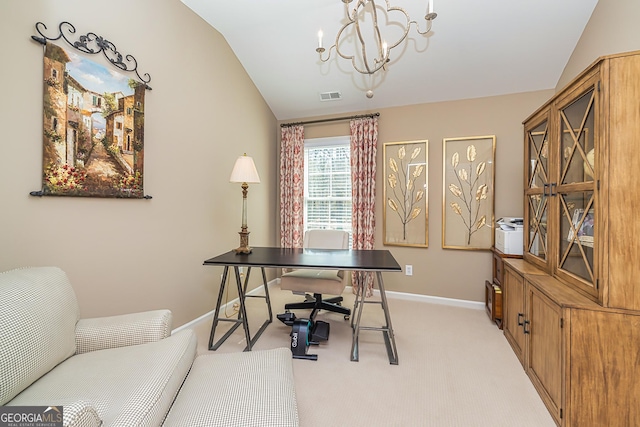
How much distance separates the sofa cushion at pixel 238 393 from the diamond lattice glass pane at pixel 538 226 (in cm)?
212

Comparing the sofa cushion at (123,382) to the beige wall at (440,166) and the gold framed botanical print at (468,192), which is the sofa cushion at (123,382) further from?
the gold framed botanical print at (468,192)

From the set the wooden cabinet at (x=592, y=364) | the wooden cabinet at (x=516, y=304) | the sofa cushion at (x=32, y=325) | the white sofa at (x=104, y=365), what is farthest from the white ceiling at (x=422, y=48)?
the white sofa at (x=104, y=365)

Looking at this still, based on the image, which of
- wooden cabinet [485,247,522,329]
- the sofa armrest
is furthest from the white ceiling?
the sofa armrest

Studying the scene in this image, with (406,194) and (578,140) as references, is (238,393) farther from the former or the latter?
(406,194)

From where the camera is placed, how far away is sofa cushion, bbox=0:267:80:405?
967 mm

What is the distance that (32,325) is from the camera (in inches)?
42.4

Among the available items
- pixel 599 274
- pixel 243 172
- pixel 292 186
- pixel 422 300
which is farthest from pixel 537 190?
pixel 292 186

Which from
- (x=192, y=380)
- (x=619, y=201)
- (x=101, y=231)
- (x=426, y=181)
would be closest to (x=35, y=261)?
(x=101, y=231)

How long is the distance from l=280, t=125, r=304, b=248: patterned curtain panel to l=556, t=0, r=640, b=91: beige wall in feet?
10.1

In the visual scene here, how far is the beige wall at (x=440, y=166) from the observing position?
3.15 metres

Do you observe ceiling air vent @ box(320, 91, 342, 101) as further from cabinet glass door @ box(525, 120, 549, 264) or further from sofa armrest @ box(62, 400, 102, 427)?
sofa armrest @ box(62, 400, 102, 427)

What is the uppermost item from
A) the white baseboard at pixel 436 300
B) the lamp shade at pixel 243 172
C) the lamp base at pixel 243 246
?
the lamp shade at pixel 243 172

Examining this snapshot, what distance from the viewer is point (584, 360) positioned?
1382 mm

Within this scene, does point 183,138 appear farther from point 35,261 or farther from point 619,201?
point 619,201
